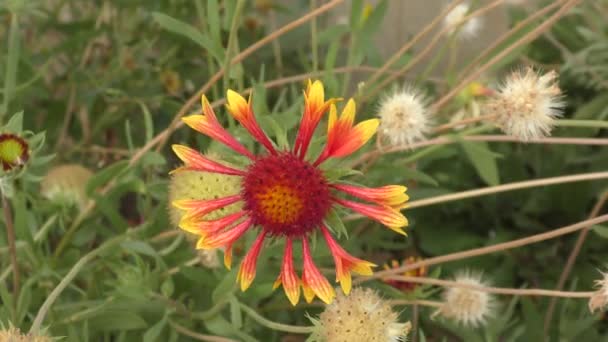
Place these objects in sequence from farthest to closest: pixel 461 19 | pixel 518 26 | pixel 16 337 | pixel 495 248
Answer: pixel 461 19
pixel 518 26
pixel 495 248
pixel 16 337

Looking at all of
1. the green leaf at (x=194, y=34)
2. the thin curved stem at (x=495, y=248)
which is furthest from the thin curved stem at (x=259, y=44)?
the thin curved stem at (x=495, y=248)

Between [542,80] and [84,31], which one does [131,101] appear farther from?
[542,80]

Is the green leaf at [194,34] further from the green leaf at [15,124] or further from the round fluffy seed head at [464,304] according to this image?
the round fluffy seed head at [464,304]

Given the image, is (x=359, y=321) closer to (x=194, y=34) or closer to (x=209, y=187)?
(x=209, y=187)

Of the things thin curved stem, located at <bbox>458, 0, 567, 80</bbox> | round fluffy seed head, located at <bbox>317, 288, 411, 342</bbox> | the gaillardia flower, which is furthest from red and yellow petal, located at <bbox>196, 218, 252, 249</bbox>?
thin curved stem, located at <bbox>458, 0, 567, 80</bbox>

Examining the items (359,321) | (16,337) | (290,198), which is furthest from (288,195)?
(16,337)
